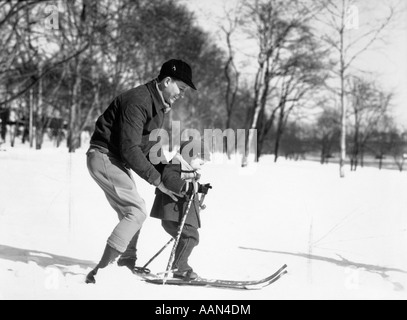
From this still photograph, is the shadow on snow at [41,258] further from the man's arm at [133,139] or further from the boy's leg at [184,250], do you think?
the man's arm at [133,139]

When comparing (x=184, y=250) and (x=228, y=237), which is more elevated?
(x=184, y=250)

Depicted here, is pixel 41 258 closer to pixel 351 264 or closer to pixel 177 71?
pixel 177 71

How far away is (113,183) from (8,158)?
24.4ft

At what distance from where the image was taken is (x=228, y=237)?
20.0ft

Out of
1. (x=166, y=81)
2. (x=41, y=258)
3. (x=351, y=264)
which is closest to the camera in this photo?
(x=166, y=81)

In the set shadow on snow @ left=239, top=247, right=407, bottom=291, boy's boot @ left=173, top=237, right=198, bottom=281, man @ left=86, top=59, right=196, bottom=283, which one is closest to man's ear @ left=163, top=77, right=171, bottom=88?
man @ left=86, top=59, right=196, bottom=283

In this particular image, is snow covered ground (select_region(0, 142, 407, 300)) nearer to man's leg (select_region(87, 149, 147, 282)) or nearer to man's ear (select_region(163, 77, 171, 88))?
man's leg (select_region(87, 149, 147, 282))

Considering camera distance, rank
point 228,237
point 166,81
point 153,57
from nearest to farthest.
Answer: point 166,81 < point 228,237 < point 153,57

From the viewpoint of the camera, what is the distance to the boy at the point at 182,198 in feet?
10.5

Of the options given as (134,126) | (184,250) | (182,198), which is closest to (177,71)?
(134,126)

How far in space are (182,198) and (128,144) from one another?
0.65 metres

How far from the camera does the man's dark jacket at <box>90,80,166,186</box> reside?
295 centimetres

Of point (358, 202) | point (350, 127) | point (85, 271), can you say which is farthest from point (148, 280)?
point (350, 127)

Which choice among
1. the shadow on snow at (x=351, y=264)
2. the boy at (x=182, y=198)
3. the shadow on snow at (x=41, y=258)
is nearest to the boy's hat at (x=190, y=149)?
the boy at (x=182, y=198)
